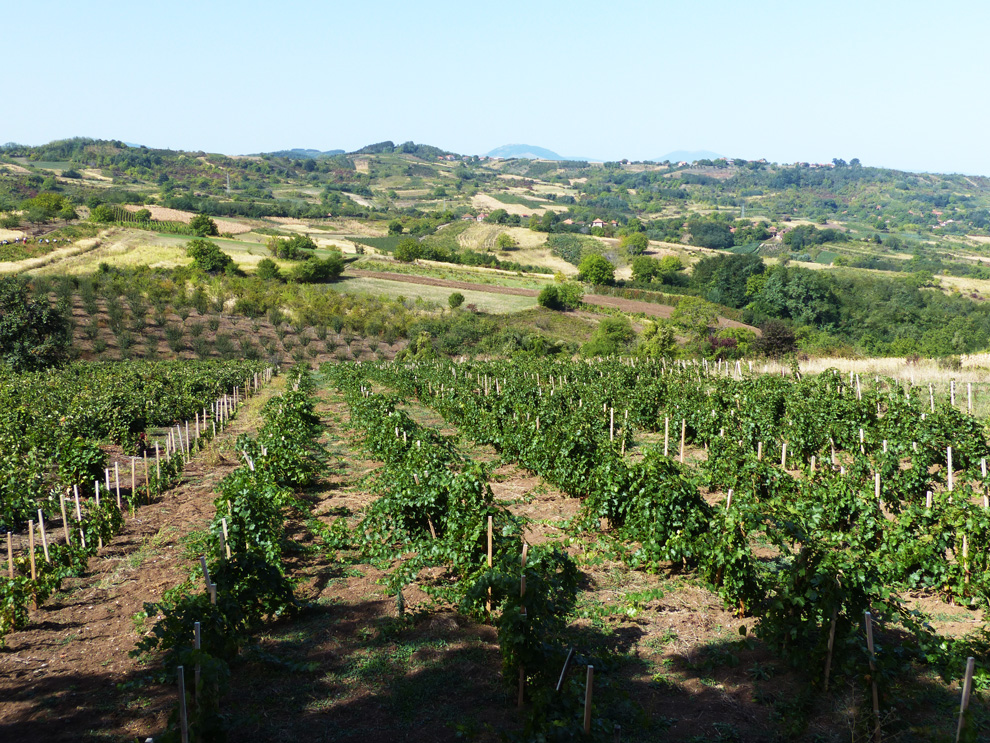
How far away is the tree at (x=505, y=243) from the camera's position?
9462 cm

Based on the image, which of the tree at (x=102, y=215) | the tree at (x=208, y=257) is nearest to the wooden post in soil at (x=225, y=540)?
the tree at (x=208, y=257)

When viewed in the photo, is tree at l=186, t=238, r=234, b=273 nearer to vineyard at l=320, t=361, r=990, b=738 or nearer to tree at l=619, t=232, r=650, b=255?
tree at l=619, t=232, r=650, b=255

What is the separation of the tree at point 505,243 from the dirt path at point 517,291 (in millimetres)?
25716

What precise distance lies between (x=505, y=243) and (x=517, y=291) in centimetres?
3087

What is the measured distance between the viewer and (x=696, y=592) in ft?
27.6

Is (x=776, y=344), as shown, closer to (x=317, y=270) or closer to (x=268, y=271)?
(x=317, y=270)

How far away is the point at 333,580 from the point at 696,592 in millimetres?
4716

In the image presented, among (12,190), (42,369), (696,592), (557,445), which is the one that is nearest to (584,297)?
(42,369)

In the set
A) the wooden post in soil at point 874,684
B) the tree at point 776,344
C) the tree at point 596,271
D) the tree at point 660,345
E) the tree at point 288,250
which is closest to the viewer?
the wooden post in soil at point 874,684

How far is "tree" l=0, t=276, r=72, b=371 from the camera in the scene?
1177 inches

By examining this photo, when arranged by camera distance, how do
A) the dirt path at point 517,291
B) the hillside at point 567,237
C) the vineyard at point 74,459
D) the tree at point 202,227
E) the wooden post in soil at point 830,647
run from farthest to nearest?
the tree at point 202,227 → the hillside at point 567,237 → the dirt path at point 517,291 → the vineyard at point 74,459 → the wooden post in soil at point 830,647

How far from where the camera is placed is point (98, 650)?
700 cm

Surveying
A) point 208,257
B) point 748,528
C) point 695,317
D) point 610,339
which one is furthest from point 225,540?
point 208,257

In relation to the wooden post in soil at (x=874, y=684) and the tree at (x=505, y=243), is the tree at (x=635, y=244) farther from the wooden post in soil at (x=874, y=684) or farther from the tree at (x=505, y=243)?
the wooden post in soil at (x=874, y=684)
